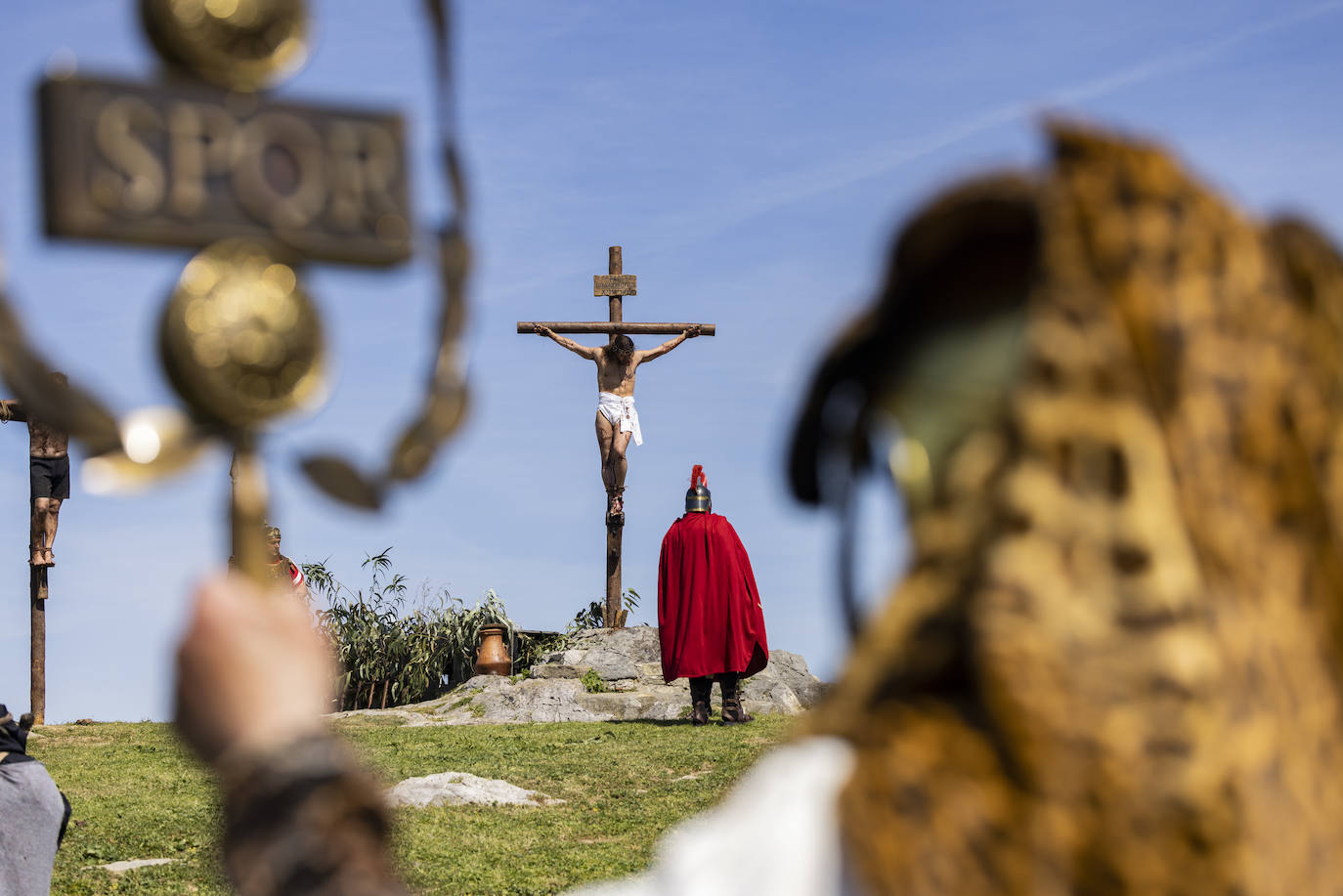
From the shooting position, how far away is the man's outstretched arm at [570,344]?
15.9 m

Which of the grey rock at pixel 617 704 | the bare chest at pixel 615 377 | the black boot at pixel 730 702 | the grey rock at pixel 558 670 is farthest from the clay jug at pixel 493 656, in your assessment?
the black boot at pixel 730 702

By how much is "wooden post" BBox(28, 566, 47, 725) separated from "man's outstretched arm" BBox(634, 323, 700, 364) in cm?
773

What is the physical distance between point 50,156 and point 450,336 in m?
Result: 0.42

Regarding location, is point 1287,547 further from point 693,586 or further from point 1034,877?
point 693,586

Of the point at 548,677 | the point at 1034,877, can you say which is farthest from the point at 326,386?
the point at 548,677

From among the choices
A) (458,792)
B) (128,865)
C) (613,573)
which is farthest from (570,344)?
(128,865)

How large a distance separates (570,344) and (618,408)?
1128mm

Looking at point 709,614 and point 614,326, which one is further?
point 614,326

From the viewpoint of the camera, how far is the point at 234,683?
999mm

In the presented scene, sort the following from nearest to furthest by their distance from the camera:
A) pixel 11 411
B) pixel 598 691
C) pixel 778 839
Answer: pixel 778 839 < pixel 11 411 < pixel 598 691

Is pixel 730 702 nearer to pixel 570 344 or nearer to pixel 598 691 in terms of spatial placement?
pixel 598 691

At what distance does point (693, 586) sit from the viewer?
520 inches

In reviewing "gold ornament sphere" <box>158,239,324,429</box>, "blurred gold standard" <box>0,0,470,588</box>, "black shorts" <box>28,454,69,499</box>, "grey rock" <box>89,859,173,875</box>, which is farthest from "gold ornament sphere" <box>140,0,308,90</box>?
"black shorts" <box>28,454,69,499</box>

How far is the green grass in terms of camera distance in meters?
7.34
